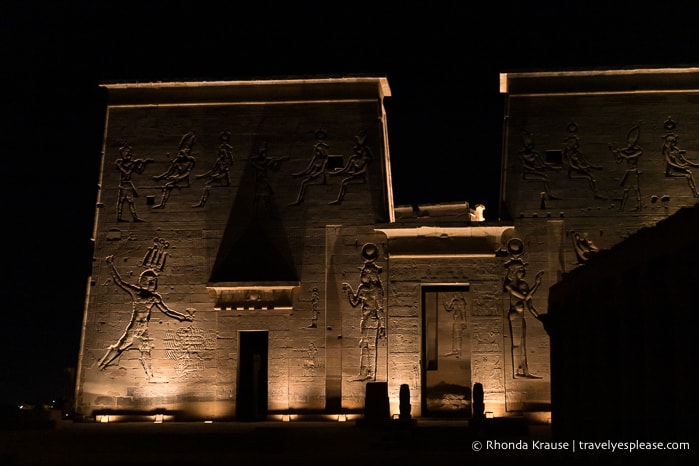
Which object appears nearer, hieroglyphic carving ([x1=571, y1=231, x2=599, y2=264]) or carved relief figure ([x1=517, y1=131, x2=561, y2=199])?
hieroglyphic carving ([x1=571, y1=231, x2=599, y2=264])

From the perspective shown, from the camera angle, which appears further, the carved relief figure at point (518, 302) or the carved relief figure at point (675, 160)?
the carved relief figure at point (675, 160)

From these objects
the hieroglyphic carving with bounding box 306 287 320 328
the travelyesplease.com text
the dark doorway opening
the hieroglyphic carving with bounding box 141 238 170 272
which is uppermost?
the hieroglyphic carving with bounding box 141 238 170 272

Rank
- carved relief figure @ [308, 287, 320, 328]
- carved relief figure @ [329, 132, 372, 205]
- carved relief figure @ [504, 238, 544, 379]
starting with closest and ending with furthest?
carved relief figure @ [504, 238, 544, 379]
carved relief figure @ [308, 287, 320, 328]
carved relief figure @ [329, 132, 372, 205]

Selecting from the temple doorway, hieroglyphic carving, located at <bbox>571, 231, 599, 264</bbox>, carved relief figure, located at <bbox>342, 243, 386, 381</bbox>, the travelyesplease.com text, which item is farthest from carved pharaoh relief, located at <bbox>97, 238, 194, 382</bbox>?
the travelyesplease.com text

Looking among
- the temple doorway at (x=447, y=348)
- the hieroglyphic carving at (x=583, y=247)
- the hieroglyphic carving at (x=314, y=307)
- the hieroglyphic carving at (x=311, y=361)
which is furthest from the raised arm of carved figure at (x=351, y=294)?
the temple doorway at (x=447, y=348)

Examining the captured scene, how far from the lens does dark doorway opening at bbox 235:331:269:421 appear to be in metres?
18.3

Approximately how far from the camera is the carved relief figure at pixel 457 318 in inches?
971

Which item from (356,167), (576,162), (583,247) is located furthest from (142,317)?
(576,162)

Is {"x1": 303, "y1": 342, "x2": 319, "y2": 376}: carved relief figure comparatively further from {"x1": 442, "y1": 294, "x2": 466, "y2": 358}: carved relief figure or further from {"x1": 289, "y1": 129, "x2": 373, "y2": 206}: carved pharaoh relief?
{"x1": 442, "y1": 294, "x2": 466, "y2": 358}: carved relief figure

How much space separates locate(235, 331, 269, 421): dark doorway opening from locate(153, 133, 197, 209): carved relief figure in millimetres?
3601

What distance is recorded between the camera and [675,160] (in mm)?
17969

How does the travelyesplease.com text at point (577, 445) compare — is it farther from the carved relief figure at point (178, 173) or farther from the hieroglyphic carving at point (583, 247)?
the carved relief figure at point (178, 173)

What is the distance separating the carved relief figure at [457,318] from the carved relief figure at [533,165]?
7.18 m

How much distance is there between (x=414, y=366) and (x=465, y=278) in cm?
215
